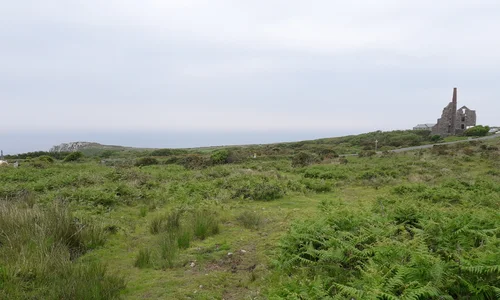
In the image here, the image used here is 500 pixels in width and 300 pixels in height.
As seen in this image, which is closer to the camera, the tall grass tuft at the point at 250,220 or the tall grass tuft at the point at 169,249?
the tall grass tuft at the point at 169,249

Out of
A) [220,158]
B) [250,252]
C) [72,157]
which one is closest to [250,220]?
[250,252]

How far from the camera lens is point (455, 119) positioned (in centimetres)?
4872

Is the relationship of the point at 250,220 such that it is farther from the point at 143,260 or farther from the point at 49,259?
the point at 49,259

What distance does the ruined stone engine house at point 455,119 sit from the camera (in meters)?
48.6

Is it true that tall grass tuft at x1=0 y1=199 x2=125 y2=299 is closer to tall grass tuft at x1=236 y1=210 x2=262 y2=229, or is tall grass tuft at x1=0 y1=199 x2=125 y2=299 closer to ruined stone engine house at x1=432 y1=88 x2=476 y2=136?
tall grass tuft at x1=236 y1=210 x2=262 y2=229

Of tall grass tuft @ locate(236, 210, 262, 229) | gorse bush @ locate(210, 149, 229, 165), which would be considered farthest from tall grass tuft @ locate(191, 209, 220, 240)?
gorse bush @ locate(210, 149, 229, 165)

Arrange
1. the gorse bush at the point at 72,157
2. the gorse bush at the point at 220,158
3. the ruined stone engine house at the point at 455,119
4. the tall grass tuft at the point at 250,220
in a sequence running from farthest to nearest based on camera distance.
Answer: the ruined stone engine house at the point at 455,119 < the gorse bush at the point at 72,157 < the gorse bush at the point at 220,158 < the tall grass tuft at the point at 250,220

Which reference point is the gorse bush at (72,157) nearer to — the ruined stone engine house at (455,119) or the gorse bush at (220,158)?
the gorse bush at (220,158)

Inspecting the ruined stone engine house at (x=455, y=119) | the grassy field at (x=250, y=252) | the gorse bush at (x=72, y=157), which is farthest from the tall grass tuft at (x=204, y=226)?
the ruined stone engine house at (x=455, y=119)

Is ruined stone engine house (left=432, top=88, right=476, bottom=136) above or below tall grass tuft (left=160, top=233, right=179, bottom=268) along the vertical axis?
above

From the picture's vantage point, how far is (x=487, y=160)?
18.0m

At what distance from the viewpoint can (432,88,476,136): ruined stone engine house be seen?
48.6 meters

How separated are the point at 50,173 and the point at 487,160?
23481mm

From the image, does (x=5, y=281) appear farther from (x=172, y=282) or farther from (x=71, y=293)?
(x=172, y=282)
